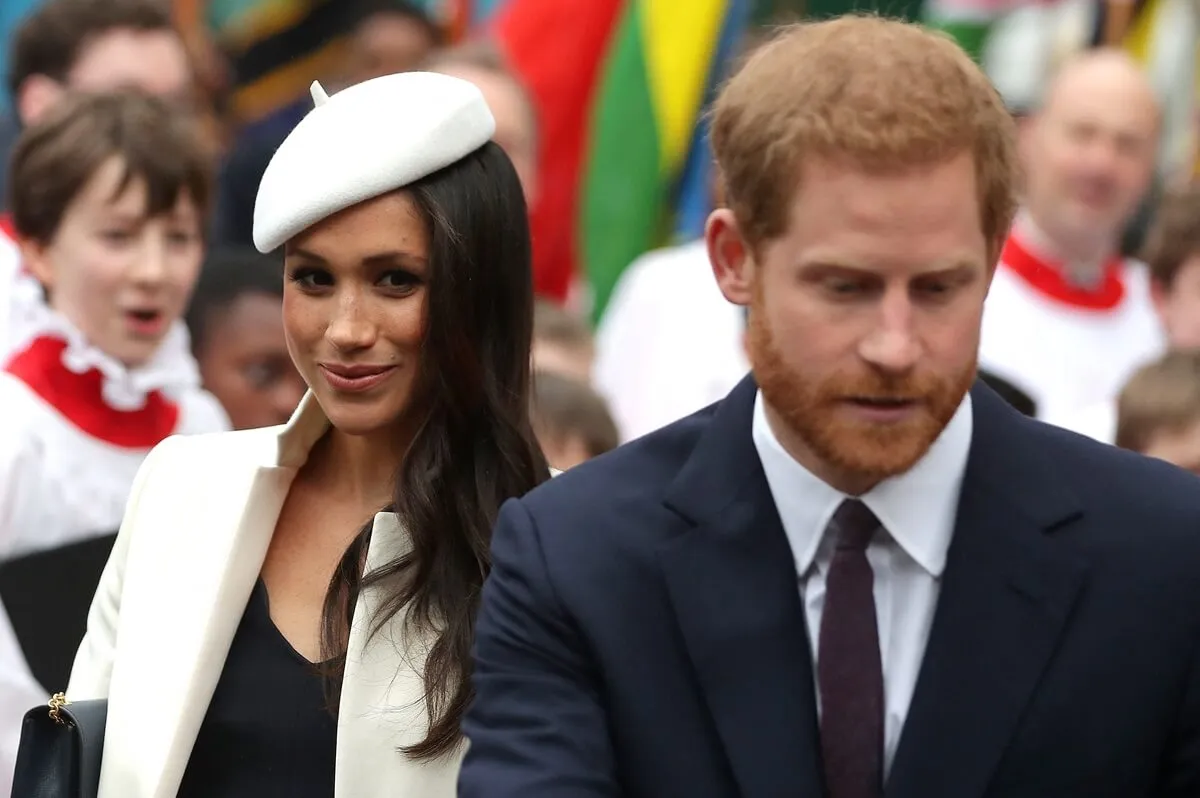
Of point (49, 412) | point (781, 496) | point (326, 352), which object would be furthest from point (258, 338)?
point (781, 496)

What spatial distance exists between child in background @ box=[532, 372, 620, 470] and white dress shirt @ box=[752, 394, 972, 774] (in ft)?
8.49

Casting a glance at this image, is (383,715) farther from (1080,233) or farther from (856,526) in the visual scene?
(1080,233)

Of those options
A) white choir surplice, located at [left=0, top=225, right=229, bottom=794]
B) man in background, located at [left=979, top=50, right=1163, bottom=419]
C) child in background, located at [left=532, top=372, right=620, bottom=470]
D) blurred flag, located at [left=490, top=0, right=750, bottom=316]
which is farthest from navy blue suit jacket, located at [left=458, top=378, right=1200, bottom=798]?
blurred flag, located at [left=490, top=0, right=750, bottom=316]

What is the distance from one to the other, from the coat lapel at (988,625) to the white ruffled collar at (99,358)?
307 cm

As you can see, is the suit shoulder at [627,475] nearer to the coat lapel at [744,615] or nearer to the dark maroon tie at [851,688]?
the coat lapel at [744,615]

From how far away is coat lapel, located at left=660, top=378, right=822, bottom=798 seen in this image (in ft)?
8.92

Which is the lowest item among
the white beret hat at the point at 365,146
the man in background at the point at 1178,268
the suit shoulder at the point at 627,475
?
the man in background at the point at 1178,268

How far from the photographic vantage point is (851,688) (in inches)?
107

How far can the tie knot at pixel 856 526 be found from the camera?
2.79 m

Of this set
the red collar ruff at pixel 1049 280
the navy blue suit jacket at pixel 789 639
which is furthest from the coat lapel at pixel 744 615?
the red collar ruff at pixel 1049 280

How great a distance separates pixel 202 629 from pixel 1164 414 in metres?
2.55

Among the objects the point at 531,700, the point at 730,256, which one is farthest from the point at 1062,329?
the point at 531,700

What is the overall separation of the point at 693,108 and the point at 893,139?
6.53 m

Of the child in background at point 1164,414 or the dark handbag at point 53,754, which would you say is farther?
the child in background at point 1164,414
